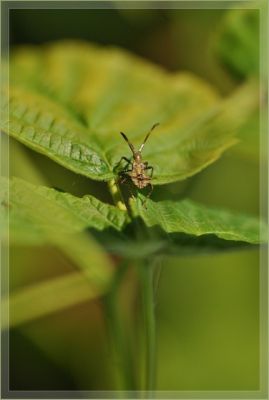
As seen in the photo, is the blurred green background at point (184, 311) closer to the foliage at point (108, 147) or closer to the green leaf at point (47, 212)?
the foliage at point (108, 147)

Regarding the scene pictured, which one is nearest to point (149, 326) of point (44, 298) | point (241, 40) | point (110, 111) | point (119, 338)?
point (119, 338)

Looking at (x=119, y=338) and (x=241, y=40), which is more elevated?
(x=241, y=40)

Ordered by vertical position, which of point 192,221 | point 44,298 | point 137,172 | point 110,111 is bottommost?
point 44,298

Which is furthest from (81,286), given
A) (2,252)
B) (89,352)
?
(89,352)

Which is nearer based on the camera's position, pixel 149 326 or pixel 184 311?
pixel 149 326

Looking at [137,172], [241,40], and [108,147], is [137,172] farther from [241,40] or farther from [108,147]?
[241,40]

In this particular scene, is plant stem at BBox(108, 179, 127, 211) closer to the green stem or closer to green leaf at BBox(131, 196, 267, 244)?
green leaf at BBox(131, 196, 267, 244)

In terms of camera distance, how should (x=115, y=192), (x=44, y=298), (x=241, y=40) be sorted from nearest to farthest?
1. (x=115, y=192)
2. (x=44, y=298)
3. (x=241, y=40)

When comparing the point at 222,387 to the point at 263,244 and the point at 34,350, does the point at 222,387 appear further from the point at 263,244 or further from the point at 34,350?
the point at 263,244
